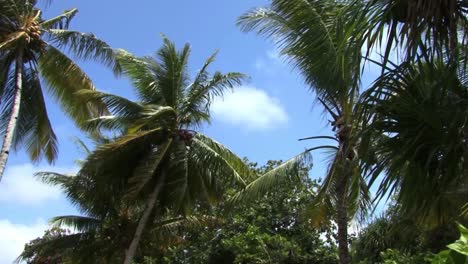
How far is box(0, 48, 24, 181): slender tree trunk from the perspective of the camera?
1227 centimetres

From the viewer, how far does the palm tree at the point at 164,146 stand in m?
16.5

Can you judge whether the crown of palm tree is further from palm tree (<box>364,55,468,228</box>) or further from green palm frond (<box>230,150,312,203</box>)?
palm tree (<box>364,55,468,228</box>)

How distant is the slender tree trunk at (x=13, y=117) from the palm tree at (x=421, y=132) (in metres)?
8.83

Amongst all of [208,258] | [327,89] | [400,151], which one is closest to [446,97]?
[400,151]

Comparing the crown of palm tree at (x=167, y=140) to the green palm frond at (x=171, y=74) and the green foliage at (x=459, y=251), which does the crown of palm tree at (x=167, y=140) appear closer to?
the green palm frond at (x=171, y=74)

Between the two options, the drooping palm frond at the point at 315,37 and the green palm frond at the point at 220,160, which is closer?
the drooping palm frond at the point at 315,37

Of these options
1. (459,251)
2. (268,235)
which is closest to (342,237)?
(268,235)

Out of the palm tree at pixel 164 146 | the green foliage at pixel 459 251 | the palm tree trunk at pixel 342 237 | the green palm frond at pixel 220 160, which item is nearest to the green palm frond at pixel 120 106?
the palm tree at pixel 164 146

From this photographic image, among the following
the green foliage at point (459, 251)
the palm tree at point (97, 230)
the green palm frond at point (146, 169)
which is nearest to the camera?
the green foliage at point (459, 251)

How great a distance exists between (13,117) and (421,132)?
10100 mm

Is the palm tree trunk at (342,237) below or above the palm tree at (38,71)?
below

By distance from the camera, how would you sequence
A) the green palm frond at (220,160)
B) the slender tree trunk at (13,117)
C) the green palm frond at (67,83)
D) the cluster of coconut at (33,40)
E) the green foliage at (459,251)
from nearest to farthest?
1. the green foliage at (459,251)
2. the slender tree trunk at (13,117)
3. the cluster of coconut at (33,40)
4. the green palm frond at (67,83)
5. the green palm frond at (220,160)

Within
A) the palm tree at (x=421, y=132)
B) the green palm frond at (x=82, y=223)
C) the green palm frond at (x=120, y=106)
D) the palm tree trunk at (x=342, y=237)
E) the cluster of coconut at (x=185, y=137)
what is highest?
the green palm frond at (x=120, y=106)

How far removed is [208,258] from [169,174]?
6606mm
